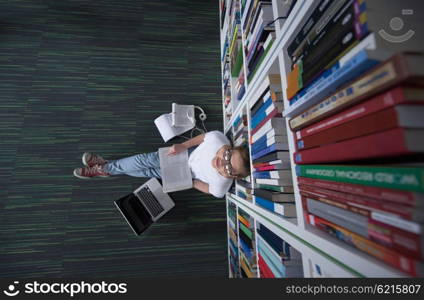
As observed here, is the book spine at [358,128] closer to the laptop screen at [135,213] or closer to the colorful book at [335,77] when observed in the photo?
the colorful book at [335,77]

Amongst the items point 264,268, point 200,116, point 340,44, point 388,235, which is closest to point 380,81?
point 340,44

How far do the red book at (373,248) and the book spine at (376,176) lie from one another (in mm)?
134

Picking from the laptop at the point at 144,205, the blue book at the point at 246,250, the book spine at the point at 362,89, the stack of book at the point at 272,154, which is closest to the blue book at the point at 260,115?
the stack of book at the point at 272,154

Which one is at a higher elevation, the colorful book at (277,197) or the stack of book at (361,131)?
the stack of book at (361,131)

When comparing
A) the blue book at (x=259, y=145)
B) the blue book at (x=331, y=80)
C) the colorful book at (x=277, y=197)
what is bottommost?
the colorful book at (x=277, y=197)

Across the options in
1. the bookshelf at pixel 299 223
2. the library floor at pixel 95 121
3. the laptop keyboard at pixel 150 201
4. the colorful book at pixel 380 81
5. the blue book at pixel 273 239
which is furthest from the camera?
the library floor at pixel 95 121

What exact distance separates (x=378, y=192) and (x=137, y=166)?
1.70m

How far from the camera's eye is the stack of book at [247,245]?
130 centimetres

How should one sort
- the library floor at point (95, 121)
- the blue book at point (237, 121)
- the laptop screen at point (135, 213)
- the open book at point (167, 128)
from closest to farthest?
Result: the blue book at point (237, 121), the laptop screen at point (135, 213), the library floor at point (95, 121), the open book at point (167, 128)

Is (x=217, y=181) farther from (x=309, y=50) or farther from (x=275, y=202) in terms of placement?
(x=309, y=50)

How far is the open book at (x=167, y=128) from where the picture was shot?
207 centimetres

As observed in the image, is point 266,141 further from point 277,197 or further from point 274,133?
point 277,197

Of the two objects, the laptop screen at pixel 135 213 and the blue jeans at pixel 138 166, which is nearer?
the laptop screen at pixel 135 213

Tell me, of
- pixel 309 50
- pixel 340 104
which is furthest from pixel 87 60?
pixel 340 104
